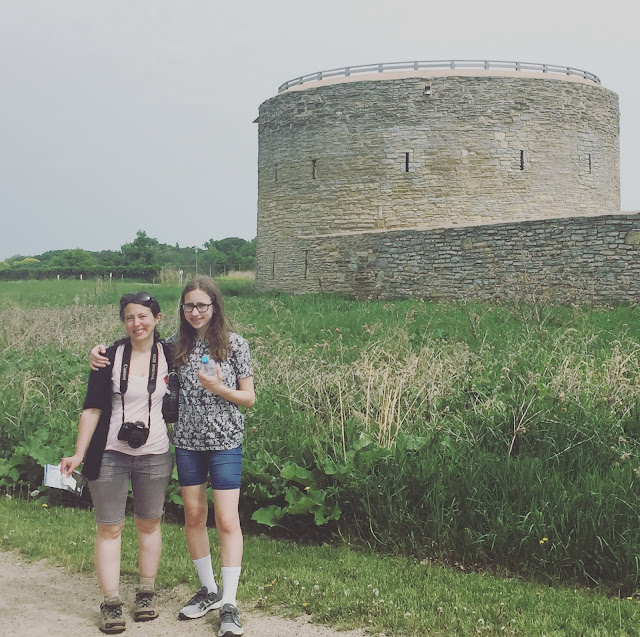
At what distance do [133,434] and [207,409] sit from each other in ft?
1.29

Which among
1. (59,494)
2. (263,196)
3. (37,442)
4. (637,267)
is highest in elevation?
(263,196)

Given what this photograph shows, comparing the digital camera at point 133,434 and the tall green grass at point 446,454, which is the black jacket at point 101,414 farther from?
the tall green grass at point 446,454

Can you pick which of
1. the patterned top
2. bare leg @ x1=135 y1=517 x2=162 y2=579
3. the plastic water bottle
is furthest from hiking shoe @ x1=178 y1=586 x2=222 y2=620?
the plastic water bottle

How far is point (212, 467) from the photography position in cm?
374

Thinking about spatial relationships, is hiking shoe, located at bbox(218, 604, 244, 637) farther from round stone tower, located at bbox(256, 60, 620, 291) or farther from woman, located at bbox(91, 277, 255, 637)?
round stone tower, located at bbox(256, 60, 620, 291)

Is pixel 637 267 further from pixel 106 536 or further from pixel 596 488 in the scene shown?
pixel 106 536

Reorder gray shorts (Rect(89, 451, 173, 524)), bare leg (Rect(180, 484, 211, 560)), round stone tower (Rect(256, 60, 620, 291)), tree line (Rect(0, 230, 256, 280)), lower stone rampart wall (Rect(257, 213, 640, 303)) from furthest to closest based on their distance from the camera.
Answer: tree line (Rect(0, 230, 256, 280)) < round stone tower (Rect(256, 60, 620, 291)) < lower stone rampart wall (Rect(257, 213, 640, 303)) < bare leg (Rect(180, 484, 211, 560)) < gray shorts (Rect(89, 451, 173, 524))

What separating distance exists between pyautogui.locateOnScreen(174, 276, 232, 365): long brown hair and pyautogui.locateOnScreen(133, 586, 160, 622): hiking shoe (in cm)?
124

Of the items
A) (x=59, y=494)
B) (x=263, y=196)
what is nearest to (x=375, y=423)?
(x=59, y=494)

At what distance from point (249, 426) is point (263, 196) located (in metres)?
19.2

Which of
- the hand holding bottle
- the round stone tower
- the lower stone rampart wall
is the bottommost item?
the hand holding bottle

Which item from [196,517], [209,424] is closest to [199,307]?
[209,424]

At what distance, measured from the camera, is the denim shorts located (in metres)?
3.72

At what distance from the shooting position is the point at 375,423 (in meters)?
5.68
